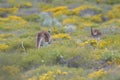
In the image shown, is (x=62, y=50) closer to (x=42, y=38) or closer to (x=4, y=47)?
(x=42, y=38)

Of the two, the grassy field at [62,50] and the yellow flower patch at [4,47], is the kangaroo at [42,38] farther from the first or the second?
the yellow flower patch at [4,47]

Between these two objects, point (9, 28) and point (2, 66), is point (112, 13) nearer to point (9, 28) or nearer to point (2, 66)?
point (9, 28)

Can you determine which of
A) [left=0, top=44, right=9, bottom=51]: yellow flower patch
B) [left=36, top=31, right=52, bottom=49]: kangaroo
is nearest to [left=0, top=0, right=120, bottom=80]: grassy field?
[left=0, top=44, right=9, bottom=51]: yellow flower patch

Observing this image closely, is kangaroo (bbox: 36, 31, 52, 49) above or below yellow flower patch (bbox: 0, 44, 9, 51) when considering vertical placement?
above

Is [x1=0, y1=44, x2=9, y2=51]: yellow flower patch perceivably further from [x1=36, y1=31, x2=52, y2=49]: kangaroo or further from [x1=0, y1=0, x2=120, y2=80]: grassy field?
[x1=36, y1=31, x2=52, y2=49]: kangaroo

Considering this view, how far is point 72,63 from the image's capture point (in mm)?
14156

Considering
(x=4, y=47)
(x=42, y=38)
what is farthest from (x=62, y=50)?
(x=4, y=47)

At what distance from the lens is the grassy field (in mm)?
11789

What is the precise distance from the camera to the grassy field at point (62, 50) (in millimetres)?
11789

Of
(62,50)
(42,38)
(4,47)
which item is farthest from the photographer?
(4,47)

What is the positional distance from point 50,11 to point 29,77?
2269 centimetres

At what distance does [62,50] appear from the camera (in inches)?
590

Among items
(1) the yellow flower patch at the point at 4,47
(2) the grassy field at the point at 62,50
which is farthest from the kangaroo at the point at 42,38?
(1) the yellow flower patch at the point at 4,47

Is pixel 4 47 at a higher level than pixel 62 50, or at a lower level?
lower
